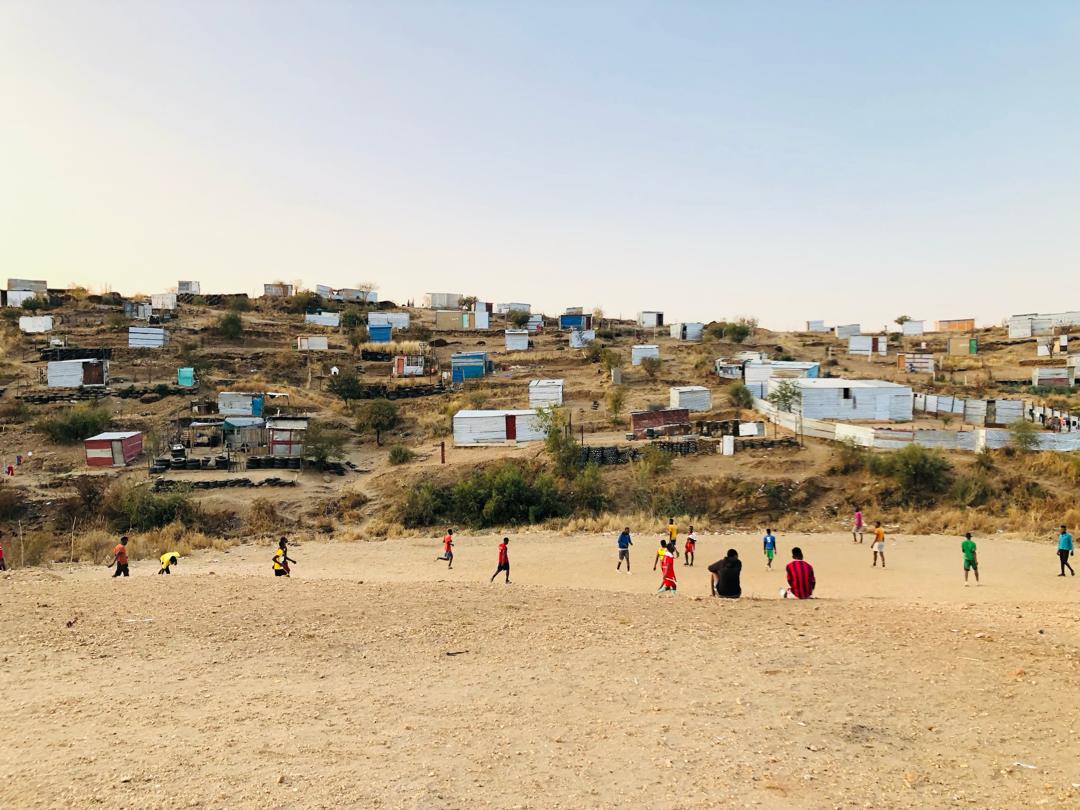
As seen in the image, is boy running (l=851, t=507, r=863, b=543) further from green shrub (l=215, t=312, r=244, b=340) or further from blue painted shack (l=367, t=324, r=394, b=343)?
green shrub (l=215, t=312, r=244, b=340)

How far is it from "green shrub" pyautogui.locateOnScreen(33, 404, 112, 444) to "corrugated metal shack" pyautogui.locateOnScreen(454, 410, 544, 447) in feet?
57.4

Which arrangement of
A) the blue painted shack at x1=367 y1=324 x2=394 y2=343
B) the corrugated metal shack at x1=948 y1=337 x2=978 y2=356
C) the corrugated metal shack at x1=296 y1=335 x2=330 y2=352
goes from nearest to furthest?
the corrugated metal shack at x1=296 y1=335 x2=330 y2=352 → the blue painted shack at x1=367 y1=324 x2=394 y2=343 → the corrugated metal shack at x1=948 y1=337 x2=978 y2=356

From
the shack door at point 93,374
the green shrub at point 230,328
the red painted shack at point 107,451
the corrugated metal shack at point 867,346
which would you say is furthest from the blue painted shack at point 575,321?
the red painted shack at point 107,451

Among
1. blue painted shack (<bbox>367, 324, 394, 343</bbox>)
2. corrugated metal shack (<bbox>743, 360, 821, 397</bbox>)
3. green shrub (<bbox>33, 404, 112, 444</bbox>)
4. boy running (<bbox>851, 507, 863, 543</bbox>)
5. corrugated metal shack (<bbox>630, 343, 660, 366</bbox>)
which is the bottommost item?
boy running (<bbox>851, 507, 863, 543</bbox>)

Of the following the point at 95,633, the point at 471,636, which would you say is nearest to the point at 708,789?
the point at 471,636

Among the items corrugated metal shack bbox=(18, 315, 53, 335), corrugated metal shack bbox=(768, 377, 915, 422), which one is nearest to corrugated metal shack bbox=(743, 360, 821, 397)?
corrugated metal shack bbox=(768, 377, 915, 422)

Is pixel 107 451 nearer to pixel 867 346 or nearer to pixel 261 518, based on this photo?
pixel 261 518

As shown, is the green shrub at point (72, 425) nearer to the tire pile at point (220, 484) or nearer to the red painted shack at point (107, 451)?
the red painted shack at point (107, 451)

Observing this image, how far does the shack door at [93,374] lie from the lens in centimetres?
4067

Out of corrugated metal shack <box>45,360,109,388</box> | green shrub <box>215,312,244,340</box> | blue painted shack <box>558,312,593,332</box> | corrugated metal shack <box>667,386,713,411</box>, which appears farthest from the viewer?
blue painted shack <box>558,312,593,332</box>

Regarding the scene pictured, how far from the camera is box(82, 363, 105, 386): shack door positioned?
4067 cm

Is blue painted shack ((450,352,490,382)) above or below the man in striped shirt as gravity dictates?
above

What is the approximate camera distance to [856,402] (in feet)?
117

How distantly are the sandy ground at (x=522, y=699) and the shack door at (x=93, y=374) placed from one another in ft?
108
